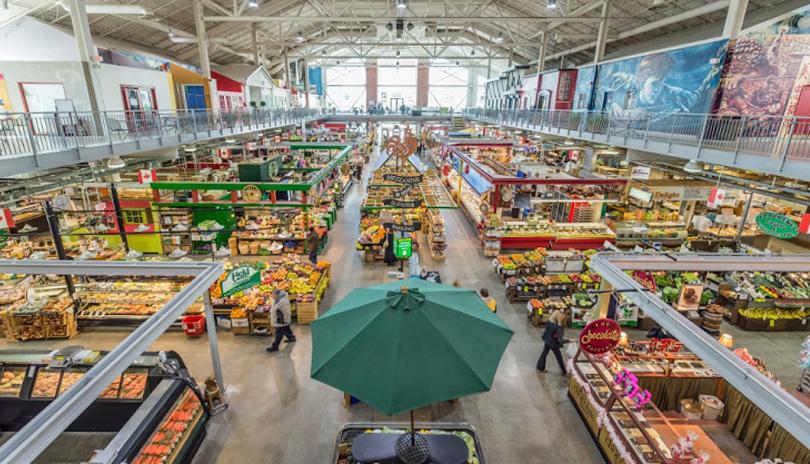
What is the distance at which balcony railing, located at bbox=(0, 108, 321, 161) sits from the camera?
25.2ft

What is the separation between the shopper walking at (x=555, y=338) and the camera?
283 inches

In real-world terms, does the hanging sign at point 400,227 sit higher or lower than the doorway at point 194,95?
lower

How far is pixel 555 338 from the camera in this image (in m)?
7.21

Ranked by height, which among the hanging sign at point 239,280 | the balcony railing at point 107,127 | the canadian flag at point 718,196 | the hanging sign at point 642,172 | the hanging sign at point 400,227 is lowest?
the hanging sign at point 400,227

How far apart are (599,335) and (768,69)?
10279 millimetres

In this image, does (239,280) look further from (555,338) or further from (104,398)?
(555,338)

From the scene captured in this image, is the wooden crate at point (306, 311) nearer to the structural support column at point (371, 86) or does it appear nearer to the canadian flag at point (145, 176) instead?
the canadian flag at point (145, 176)

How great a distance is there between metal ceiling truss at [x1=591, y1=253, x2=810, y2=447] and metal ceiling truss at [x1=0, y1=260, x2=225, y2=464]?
16.4 ft

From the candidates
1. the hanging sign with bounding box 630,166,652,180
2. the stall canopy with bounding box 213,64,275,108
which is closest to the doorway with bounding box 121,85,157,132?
the stall canopy with bounding box 213,64,275,108

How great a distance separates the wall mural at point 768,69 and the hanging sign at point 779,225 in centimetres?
352

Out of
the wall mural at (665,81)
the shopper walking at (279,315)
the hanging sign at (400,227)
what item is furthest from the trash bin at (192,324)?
the wall mural at (665,81)

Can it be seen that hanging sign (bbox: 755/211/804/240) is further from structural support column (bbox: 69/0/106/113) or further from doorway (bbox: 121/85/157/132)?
doorway (bbox: 121/85/157/132)

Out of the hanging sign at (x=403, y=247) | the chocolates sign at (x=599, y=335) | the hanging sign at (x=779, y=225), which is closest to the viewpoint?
the chocolates sign at (x=599, y=335)

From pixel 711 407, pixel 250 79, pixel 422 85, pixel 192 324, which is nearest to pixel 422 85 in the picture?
pixel 422 85
